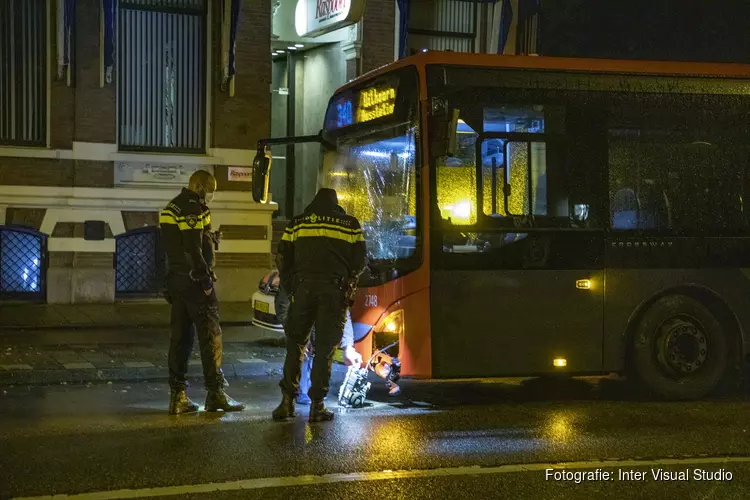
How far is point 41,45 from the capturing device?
656 inches

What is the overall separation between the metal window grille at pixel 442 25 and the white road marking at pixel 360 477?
14.3 meters

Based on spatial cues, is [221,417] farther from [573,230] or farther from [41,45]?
[41,45]

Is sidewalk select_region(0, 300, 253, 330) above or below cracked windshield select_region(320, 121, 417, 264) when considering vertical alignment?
below

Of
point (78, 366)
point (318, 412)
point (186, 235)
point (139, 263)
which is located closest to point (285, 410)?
point (318, 412)

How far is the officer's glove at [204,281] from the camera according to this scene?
324 inches

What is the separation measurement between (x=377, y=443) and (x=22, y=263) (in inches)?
435

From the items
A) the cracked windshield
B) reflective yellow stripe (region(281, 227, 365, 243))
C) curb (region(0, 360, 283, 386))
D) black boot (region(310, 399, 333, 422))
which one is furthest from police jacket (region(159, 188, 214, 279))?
curb (region(0, 360, 283, 386))

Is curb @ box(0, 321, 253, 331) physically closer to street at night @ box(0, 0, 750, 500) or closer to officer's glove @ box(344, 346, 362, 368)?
street at night @ box(0, 0, 750, 500)

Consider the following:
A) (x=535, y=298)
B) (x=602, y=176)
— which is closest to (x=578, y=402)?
(x=535, y=298)

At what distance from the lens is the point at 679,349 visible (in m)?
9.59

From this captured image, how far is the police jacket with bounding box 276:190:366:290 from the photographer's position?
8.11 meters

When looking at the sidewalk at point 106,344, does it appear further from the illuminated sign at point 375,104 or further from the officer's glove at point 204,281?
the illuminated sign at point 375,104

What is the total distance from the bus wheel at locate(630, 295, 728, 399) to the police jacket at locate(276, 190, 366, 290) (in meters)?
2.96

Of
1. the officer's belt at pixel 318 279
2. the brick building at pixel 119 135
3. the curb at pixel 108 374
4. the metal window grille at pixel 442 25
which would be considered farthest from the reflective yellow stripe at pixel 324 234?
the metal window grille at pixel 442 25
